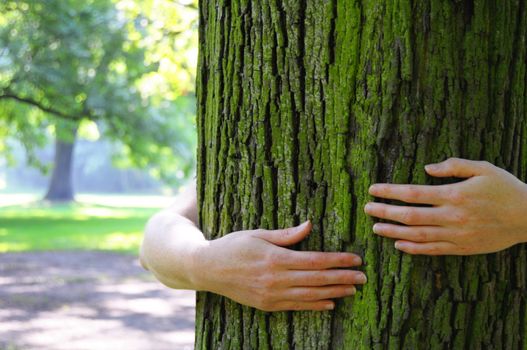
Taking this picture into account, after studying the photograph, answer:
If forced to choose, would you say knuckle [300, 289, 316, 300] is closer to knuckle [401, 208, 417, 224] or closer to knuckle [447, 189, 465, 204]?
knuckle [401, 208, 417, 224]

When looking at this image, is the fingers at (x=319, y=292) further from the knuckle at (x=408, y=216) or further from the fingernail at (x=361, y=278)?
the knuckle at (x=408, y=216)

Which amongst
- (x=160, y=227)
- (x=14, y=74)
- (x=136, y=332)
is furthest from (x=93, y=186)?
(x=160, y=227)

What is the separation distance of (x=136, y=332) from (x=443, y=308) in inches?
274

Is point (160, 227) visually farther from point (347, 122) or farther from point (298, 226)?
point (347, 122)

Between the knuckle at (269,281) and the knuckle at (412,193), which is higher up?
the knuckle at (412,193)

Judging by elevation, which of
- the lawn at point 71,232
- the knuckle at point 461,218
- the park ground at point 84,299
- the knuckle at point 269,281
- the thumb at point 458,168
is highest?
the thumb at point 458,168

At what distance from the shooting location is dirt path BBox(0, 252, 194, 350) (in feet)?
25.9

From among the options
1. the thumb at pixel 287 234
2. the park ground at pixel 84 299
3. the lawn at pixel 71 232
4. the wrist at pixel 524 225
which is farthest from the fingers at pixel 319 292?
the lawn at pixel 71 232

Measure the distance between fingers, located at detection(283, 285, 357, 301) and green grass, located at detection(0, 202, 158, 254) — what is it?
14805 mm

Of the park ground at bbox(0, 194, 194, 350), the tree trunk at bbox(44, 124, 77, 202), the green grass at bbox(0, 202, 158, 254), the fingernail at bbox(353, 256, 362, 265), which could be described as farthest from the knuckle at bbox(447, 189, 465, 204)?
the tree trunk at bbox(44, 124, 77, 202)

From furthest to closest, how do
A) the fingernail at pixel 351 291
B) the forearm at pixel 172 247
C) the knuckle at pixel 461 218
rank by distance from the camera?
the forearm at pixel 172 247, the fingernail at pixel 351 291, the knuckle at pixel 461 218

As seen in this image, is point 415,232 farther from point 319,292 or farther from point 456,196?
point 319,292

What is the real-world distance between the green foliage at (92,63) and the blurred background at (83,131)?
37 mm

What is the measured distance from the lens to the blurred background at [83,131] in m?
8.80
